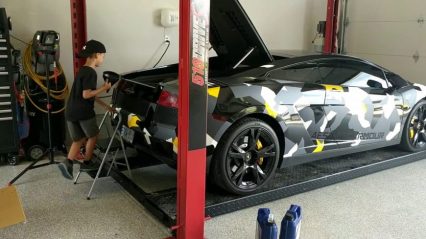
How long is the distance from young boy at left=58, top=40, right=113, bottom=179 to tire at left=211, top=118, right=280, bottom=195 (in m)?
1.16

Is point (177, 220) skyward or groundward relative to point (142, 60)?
groundward

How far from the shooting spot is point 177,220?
101 inches

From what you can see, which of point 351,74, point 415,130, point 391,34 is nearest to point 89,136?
point 351,74

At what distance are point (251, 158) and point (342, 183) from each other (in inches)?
45.1

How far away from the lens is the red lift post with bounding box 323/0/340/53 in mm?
5840

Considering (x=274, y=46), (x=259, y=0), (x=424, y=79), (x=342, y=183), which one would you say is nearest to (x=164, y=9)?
(x=259, y=0)

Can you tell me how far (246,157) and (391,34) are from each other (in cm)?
456

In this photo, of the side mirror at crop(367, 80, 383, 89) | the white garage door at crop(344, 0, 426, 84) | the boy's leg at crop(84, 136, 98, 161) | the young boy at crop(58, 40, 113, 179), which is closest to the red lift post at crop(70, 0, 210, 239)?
the young boy at crop(58, 40, 113, 179)

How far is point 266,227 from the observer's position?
2.26 metres

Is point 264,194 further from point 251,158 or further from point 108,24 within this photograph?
point 108,24

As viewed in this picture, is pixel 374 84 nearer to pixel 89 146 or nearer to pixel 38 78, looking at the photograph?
pixel 89 146

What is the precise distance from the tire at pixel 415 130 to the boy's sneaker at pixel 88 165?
336 centimetres

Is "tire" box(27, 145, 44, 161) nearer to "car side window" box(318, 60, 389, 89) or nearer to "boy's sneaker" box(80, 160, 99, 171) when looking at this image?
"boy's sneaker" box(80, 160, 99, 171)

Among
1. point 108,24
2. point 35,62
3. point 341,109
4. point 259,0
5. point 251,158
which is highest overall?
point 259,0
